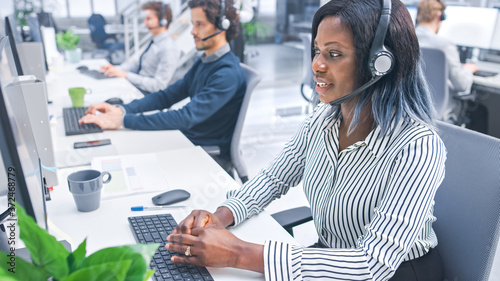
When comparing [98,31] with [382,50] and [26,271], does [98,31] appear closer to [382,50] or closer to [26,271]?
[382,50]

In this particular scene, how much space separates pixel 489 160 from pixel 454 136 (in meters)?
0.12

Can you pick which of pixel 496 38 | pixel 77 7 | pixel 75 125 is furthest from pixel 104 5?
pixel 496 38

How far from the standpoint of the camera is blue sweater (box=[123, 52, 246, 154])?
69.9 inches

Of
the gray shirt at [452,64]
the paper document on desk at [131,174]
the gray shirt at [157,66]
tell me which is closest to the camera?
the paper document on desk at [131,174]

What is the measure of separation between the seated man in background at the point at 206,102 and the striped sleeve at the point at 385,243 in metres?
1.04

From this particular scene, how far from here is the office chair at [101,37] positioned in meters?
5.12

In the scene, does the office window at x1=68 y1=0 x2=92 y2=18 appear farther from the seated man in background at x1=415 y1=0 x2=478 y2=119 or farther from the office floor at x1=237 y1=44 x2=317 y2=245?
the seated man in background at x1=415 y1=0 x2=478 y2=119

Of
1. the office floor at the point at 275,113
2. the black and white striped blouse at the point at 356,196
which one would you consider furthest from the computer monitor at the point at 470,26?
the black and white striped blouse at the point at 356,196

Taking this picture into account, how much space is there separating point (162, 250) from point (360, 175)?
0.46m

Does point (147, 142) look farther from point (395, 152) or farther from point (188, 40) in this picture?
point (188, 40)

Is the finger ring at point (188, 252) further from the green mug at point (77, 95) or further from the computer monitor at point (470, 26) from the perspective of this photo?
the computer monitor at point (470, 26)

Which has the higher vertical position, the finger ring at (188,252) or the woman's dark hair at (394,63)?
the woman's dark hair at (394,63)

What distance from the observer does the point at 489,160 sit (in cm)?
94

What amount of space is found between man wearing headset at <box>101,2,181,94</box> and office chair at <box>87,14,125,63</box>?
2.09m
